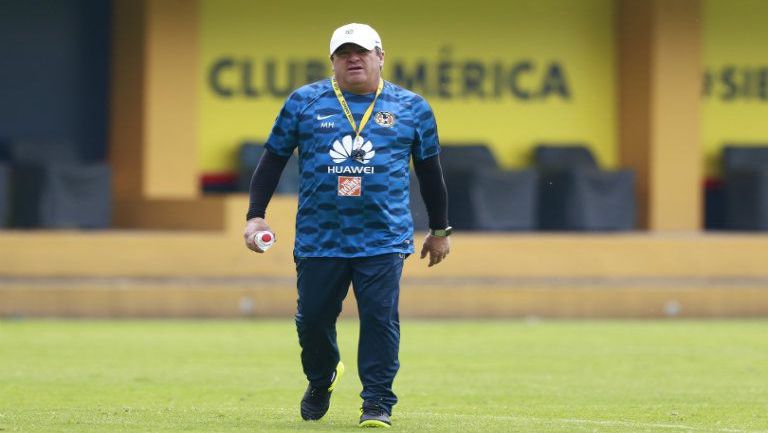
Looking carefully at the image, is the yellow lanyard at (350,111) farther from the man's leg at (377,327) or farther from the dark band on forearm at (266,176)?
the man's leg at (377,327)

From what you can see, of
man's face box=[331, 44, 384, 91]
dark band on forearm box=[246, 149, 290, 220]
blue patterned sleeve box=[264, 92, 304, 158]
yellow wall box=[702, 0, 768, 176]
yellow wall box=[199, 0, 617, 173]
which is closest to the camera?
man's face box=[331, 44, 384, 91]

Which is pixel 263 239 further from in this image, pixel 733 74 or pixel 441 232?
pixel 733 74

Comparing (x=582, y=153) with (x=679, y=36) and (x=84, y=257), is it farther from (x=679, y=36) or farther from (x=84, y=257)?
(x=84, y=257)

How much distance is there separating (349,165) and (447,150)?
14329mm

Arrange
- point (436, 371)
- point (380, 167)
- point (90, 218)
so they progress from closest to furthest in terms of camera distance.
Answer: point (380, 167), point (436, 371), point (90, 218)

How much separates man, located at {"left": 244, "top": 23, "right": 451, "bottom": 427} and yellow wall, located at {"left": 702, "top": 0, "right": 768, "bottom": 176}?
629 inches

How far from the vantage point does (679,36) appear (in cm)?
2242

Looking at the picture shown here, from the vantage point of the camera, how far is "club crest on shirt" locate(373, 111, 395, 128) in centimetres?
858

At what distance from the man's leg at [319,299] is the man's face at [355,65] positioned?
2.66 feet

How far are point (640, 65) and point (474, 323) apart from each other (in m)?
5.46

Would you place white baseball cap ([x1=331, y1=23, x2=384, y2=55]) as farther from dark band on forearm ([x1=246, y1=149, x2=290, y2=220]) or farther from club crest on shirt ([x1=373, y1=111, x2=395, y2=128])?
dark band on forearm ([x1=246, y1=149, x2=290, y2=220])

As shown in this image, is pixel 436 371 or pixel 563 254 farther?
pixel 563 254

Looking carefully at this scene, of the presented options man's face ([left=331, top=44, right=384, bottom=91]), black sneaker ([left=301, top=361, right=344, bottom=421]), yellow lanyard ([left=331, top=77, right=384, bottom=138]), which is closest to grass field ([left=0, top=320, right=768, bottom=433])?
black sneaker ([left=301, top=361, right=344, bottom=421])

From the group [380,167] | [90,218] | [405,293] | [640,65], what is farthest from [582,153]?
[380,167]
